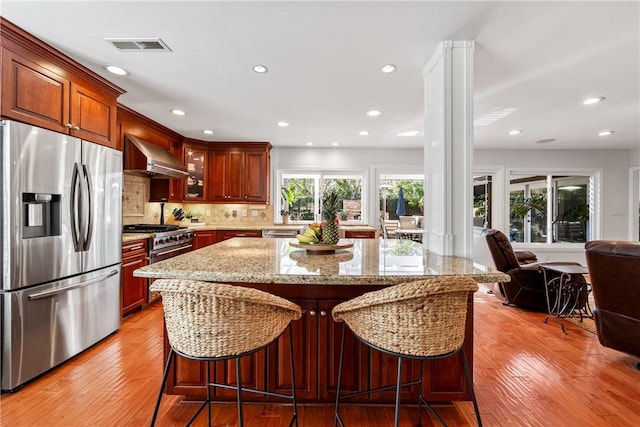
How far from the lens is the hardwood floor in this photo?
1.74 meters

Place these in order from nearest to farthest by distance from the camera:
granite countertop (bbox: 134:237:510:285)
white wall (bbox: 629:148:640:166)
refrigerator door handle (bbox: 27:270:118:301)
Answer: granite countertop (bbox: 134:237:510:285) < refrigerator door handle (bbox: 27:270:118:301) < white wall (bbox: 629:148:640:166)

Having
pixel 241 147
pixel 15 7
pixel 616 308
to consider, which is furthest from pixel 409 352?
pixel 241 147

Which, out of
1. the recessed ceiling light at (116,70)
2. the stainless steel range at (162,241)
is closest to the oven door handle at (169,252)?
the stainless steel range at (162,241)

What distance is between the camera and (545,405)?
1.87 metres

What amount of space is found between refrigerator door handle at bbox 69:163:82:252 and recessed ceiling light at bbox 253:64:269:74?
1590 millimetres

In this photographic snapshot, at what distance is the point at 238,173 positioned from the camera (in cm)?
525

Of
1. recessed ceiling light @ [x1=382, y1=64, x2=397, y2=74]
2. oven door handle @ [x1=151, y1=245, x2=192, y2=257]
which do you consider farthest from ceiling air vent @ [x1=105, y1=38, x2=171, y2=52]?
oven door handle @ [x1=151, y1=245, x2=192, y2=257]

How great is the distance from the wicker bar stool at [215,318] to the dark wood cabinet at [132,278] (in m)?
2.21

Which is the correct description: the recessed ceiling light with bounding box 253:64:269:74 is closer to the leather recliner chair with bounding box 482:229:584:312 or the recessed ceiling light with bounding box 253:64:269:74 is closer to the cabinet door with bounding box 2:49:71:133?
the cabinet door with bounding box 2:49:71:133

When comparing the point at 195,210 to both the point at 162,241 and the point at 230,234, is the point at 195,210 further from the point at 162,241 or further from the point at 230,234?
the point at 162,241

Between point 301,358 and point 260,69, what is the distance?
223 centimetres

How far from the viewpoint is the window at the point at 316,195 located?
5.91 metres

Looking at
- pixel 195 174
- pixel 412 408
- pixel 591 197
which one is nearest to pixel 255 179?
pixel 195 174

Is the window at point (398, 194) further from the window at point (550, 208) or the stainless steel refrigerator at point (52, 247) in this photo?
the stainless steel refrigerator at point (52, 247)
